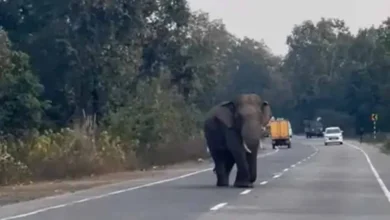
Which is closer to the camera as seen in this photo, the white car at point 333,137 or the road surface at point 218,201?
the road surface at point 218,201

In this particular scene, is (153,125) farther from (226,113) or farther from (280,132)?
(280,132)

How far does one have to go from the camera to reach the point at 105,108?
54.1 metres

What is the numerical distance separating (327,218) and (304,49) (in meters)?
168

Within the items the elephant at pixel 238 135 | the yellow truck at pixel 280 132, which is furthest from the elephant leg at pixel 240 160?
the yellow truck at pixel 280 132

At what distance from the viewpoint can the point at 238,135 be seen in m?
32.6

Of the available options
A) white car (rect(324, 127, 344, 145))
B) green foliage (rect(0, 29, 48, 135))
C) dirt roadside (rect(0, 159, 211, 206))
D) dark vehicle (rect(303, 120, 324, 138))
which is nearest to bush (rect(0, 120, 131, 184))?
dirt roadside (rect(0, 159, 211, 206))

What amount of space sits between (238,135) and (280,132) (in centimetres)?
6327

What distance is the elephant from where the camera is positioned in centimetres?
3189

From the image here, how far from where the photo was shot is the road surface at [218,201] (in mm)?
22116

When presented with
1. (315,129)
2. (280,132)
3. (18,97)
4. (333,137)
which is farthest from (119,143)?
(315,129)

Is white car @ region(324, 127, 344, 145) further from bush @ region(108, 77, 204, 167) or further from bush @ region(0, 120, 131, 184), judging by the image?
bush @ region(0, 120, 131, 184)

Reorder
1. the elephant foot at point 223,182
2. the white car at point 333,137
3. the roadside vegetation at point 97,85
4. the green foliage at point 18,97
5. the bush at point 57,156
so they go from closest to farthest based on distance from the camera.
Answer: the elephant foot at point 223,182, the bush at point 57,156, the green foliage at point 18,97, the roadside vegetation at point 97,85, the white car at point 333,137

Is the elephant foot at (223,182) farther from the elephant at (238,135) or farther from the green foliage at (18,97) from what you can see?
the green foliage at (18,97)

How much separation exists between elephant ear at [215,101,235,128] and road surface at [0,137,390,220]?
1.95 metres
